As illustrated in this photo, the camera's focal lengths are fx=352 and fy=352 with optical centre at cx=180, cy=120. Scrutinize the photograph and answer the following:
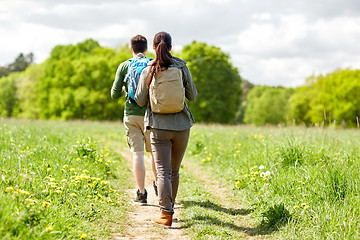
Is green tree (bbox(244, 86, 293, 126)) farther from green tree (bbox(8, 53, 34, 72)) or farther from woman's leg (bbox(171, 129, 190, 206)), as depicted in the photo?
woman's leg (bbox(171, 129, 190, 206))

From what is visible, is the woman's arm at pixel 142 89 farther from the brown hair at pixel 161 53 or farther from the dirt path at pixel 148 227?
the dirt path at pixel 148 227

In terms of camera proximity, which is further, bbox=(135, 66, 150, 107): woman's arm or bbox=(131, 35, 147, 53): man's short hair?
bbox=(131, 35, 147, 53): man's short hair

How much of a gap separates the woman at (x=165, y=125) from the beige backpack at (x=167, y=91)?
0.06 m

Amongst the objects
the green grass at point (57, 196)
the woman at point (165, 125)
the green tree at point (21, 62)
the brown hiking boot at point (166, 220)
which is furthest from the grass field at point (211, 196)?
the green tree at point (21, 62)

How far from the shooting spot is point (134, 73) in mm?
4852

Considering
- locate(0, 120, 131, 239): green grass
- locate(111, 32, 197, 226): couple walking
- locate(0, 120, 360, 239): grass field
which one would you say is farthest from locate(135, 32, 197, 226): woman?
locate(0, 120, 131, 239): green grass

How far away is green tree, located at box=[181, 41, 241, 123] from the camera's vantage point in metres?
39.6

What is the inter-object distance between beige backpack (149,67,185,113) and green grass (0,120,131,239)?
4.97 ft

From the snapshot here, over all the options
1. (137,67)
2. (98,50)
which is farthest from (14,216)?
(98,50)

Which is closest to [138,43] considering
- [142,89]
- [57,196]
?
[142,89]

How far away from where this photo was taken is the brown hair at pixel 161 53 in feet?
14.0

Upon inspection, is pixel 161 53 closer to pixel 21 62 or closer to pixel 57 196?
pixel 57 196

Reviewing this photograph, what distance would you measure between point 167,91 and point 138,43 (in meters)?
1.39

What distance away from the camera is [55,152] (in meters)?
6.67
